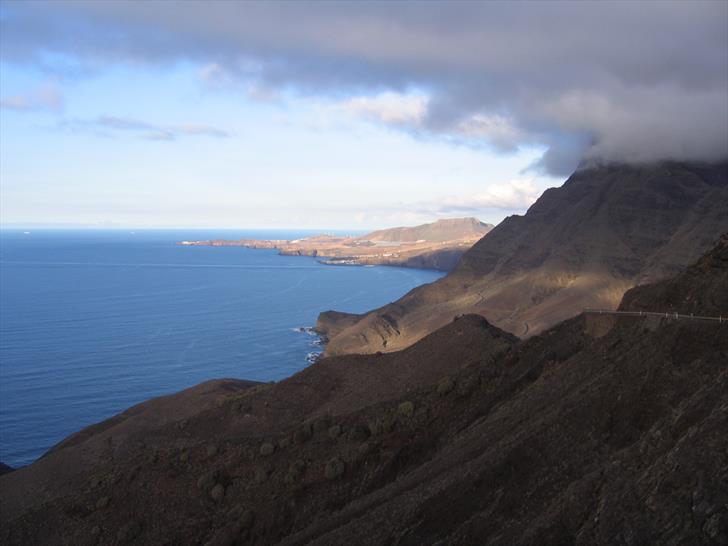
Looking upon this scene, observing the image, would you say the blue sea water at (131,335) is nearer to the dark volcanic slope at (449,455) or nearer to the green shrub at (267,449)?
the dark volcanic slope at (449,455)

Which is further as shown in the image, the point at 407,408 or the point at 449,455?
the point at 407,408

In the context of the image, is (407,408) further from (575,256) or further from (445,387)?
(575,256)

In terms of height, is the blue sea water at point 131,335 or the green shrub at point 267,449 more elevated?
the green shrub at point 267,449

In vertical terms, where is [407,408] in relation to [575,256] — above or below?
below

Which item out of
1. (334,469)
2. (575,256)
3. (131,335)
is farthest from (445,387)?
(575,256)

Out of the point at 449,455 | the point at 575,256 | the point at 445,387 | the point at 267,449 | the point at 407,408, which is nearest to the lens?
the point at 449,455

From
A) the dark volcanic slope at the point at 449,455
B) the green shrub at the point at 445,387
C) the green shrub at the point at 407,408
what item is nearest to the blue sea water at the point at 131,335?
the dark volcanic slope at the point at 449,455
